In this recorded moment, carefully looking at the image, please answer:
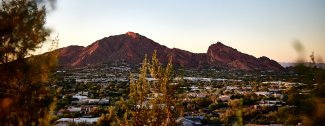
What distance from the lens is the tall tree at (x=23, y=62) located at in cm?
648

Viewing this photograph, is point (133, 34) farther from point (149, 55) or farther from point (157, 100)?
point (157, 100)

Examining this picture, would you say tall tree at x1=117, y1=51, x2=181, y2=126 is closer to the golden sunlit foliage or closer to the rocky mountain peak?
the golden sunlit foliage

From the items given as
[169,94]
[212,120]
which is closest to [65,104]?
[212,120]

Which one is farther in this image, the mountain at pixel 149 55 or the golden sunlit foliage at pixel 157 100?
the mountain at pixel 149 55

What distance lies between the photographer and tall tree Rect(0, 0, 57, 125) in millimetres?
6484

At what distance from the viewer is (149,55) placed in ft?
335

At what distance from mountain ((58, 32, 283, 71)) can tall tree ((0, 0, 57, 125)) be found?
295ft

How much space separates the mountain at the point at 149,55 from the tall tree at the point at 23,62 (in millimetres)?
89875

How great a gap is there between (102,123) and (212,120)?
158 inches

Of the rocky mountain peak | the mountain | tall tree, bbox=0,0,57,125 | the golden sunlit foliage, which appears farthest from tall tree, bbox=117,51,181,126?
the rocky mountain peak

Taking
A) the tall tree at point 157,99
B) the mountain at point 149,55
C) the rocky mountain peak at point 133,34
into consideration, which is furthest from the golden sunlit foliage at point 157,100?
the rocky mountain peak at point 133,34

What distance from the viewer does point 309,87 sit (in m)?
4.52

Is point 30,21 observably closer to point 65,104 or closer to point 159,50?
point 65,104

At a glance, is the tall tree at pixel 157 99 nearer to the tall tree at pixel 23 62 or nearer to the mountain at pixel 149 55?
the tall tree at pixel 23 62
